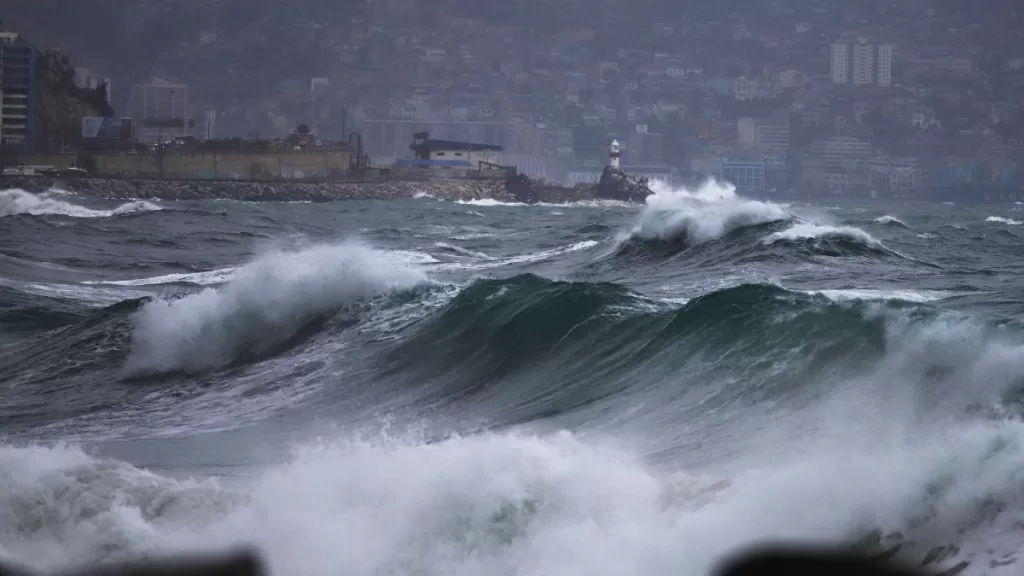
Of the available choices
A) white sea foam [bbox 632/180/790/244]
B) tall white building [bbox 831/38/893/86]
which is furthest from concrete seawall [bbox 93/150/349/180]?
tall white building [bbox 831/38/893/86]

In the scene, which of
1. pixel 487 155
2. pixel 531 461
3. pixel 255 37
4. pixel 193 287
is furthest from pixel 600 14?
pixel 531 461

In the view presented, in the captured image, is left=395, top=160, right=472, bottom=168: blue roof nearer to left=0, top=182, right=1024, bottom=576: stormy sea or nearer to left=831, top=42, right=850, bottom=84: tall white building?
left=0, top=182, right=1024, bottom=576: stormy sea

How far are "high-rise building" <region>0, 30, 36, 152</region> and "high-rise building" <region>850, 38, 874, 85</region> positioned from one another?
314 feet

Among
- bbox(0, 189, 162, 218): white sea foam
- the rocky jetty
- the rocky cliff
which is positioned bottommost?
bbox(0, 189, 162, 218): white sea foam

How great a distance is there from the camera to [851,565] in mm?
4441

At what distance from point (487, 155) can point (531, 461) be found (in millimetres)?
82141

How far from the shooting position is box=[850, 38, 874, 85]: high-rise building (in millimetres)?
156125

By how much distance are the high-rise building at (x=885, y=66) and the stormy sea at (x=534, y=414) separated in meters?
142

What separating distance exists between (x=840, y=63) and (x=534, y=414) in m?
157

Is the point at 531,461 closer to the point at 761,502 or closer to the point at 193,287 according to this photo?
the point at 761,502

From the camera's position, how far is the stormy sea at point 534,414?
6.66 m

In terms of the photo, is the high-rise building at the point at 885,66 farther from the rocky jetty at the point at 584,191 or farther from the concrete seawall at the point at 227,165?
the concrete seawall at the point at 227,165

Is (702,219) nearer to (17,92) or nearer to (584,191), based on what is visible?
(584,191)

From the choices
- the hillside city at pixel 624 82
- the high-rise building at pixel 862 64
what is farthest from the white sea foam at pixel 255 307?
the high-rise building at pixel 862 64
